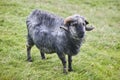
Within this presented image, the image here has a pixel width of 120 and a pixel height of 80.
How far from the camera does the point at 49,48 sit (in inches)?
382

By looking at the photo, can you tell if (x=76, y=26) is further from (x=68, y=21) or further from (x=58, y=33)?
(x=58, y=33)

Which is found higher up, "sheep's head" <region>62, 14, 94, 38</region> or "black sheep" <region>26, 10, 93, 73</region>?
"sheep's head" <region>62, 14, 94, 38</region>

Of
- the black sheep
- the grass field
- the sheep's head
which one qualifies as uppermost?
the sheep's head

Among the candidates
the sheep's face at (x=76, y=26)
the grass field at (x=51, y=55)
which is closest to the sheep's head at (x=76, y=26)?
the sheep's face at (x=76, y=26)

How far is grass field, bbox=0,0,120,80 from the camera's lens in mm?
9867

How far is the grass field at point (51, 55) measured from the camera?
32.4 feet

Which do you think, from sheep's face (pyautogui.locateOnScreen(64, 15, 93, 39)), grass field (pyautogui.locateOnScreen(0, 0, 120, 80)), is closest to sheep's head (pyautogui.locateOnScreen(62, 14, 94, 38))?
sheep's face (pyautogui.locateOnScreen(64, 15, 93, 39))

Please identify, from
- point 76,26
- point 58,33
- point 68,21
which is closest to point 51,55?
point 58,33

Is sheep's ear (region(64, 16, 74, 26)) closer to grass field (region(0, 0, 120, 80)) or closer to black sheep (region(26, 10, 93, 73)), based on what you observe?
black sheep (region(26, 10, 93, 73))

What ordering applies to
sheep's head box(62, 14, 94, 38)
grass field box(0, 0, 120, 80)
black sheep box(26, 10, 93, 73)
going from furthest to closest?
grass field box(0, 0, 120, 80) < black sheep box(26, 10, 93, 73) < sheep's head box(62, 14, 94, 38)

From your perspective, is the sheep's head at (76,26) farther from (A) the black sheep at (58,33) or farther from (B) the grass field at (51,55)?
(B) the grass field at (51,55)

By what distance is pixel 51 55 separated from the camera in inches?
460

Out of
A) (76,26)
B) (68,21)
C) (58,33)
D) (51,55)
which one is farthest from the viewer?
(51,55)

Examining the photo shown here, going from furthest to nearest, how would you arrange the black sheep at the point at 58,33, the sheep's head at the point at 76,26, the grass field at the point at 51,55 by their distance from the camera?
the grass field at the point at 51,55, the black sheep at the point at 58,33, the sheep's head at the point at 76,26
